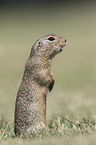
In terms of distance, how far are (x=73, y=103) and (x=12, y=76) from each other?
4290 millimetres

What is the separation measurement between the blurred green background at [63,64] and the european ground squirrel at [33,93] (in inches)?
40.7

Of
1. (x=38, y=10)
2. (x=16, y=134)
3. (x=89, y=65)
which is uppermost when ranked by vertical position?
(x=38, y=10)

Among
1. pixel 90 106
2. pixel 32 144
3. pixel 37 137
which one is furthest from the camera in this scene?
pixel 90 106

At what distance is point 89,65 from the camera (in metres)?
10.6

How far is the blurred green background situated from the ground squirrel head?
44.5 inches

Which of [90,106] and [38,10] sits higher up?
[38,10]

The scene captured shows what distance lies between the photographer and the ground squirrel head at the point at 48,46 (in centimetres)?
397

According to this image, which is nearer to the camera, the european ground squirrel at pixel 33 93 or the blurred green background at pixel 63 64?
the european ground squirrel at pixel 33 93

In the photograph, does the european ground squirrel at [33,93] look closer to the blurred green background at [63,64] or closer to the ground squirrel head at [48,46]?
the ground squirrel head at [48,46]

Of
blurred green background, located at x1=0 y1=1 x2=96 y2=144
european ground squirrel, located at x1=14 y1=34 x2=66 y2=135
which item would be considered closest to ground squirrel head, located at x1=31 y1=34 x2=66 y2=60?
european ground squirrel, located at x1=14 y1=34 x2=66 y2=135

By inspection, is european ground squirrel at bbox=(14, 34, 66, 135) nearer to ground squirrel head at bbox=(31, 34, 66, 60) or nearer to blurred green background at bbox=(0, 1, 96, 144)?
ground squirrel head at bbox=(31, 34, 66, 60)

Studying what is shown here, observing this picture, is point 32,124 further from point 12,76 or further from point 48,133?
point 12,76

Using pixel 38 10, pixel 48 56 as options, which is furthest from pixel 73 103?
pixel 38 10

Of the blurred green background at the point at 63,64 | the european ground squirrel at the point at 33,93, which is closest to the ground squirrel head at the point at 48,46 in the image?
the european ground squirrel at the point at 33,93
